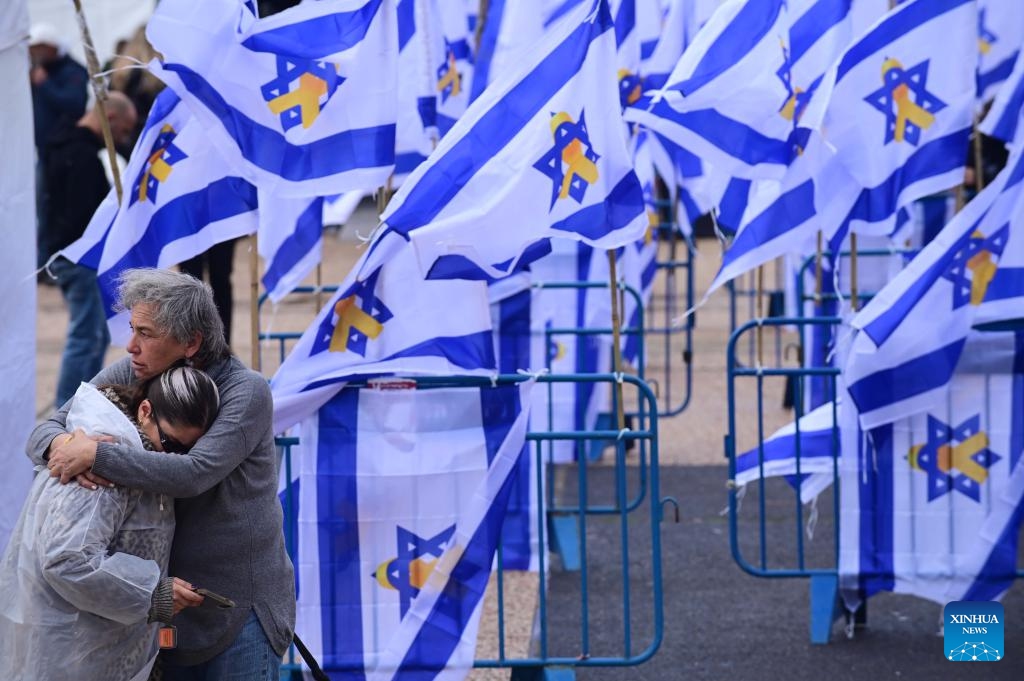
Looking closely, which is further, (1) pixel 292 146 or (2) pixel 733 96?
(2) pixel 733 96

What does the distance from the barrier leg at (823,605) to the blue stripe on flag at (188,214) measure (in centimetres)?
265

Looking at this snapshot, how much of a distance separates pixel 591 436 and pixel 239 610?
1.44m

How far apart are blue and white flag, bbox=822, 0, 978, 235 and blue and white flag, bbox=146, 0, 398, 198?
1.94 m

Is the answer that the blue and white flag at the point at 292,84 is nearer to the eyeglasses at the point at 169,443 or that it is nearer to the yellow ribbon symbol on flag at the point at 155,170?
the yellow ribbon symbol on flag at the point at 155,170

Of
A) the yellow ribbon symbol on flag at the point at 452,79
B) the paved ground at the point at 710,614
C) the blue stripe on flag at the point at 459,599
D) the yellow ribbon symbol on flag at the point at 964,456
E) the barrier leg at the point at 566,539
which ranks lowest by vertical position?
the paved ground at the point at 710,614

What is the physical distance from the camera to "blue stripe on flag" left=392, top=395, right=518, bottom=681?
4.86 metres

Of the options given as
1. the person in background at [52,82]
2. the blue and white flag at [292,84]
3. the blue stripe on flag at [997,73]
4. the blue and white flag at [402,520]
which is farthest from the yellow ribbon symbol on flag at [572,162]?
the person in background at [52,82]

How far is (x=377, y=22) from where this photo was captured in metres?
5.03

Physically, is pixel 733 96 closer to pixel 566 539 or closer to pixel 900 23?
pixel 900 23

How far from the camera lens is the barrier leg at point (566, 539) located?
7000 millimetres

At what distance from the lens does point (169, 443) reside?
3717 millimetres

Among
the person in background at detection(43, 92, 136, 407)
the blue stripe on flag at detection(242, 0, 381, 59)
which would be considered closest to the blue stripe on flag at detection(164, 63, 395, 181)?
the blue stripe on flag at detection(242, 0, 381, 59)

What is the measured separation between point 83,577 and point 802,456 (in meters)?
3.30

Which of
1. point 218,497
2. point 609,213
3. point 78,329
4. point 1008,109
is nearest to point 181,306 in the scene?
point 218,497
